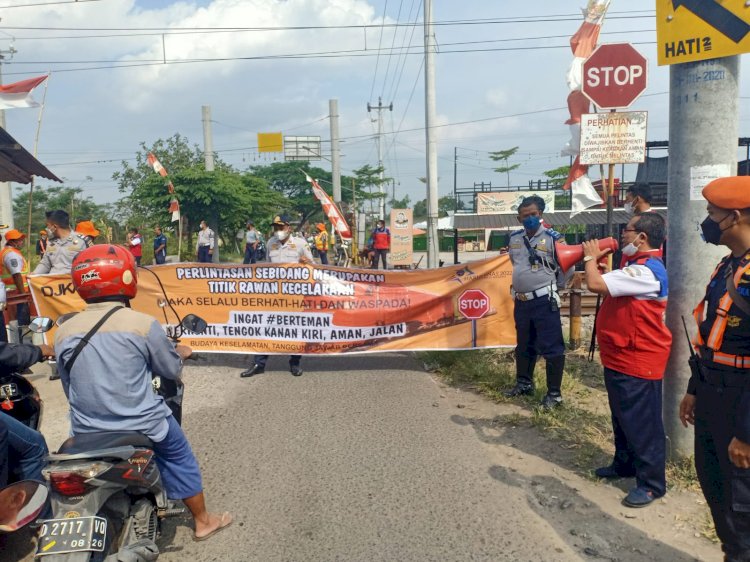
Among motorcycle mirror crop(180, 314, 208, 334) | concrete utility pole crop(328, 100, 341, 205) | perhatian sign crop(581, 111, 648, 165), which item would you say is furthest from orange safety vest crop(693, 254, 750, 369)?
concrete utility pole crop(328, 100, 341, 205)

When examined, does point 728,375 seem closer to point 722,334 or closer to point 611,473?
point 722,334

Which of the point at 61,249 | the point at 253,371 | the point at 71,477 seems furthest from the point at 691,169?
the point at 61,249

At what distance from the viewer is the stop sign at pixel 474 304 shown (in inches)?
287

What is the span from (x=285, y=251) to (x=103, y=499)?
16.7 feet

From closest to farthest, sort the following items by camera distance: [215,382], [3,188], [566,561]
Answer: [566,561] < [215,382] < [3,188]

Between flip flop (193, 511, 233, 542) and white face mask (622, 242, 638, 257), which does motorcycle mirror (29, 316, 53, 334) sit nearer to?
flip flop (193, 511, 233, 542)

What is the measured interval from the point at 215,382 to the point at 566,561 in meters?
4.70

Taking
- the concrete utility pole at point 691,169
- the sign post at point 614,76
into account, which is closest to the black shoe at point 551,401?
the concrete utility pole at point 691,169

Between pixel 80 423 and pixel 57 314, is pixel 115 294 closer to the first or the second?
pixel 80 423

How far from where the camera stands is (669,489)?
160 inches

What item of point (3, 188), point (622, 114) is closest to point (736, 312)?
point (622, 114)

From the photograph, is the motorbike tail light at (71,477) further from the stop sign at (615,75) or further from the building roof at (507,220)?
the building roof at (507,220)

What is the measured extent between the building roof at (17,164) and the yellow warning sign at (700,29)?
24.0 ft

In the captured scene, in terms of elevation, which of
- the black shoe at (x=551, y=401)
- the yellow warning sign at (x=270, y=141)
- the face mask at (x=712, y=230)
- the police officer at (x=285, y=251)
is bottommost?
the black shoe at (x=551, y=401)
